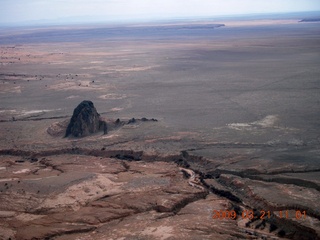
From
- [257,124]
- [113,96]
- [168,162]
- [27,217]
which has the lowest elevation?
[168,162]

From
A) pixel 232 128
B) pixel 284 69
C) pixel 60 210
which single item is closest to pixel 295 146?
pixel 232 128

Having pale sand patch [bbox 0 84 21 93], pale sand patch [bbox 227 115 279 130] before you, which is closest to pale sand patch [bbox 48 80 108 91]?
pale sand patch [bbox 0 84 21 93]

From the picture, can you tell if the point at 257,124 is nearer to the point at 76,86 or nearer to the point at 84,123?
the point at 84,123

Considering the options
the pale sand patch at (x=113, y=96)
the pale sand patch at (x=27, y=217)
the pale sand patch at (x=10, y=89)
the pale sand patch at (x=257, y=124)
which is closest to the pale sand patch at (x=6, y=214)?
the pale sand patch at (x=27, y=217)

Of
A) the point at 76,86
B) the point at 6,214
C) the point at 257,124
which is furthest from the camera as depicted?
the point at 76,86

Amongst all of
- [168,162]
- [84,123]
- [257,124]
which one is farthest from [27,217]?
[257,124]

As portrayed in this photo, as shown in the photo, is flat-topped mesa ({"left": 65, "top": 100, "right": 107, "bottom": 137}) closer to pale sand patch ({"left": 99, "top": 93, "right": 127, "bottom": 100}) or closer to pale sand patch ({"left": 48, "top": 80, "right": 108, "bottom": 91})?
pale sand patch ({"left": 99, "top": 93, "right": 127, "bottom": 100})

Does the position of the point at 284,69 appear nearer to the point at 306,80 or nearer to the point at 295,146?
the point at 306,80
